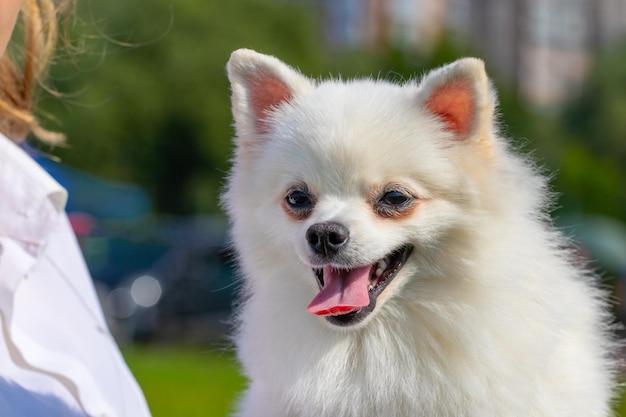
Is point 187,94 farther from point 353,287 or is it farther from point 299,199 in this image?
point 353,287

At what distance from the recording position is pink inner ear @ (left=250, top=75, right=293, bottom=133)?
3359mm

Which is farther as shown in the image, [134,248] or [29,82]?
[134,248]

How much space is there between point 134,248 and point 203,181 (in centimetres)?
1396

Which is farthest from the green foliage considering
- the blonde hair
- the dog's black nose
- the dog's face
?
A: the dog's black nose

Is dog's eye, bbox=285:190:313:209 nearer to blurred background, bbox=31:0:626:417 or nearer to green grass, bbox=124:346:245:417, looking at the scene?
blurred background, bbox=31:0:626:417

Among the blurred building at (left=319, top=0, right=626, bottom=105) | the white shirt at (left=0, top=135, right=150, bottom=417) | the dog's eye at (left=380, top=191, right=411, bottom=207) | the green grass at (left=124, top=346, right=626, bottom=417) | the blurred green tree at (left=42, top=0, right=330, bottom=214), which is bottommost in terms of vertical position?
the blurred building at (left=319, top=0, right=626, bottom=105)

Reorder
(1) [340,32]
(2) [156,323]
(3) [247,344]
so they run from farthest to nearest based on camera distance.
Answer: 1. (1) [340,32]
2. (2) [156,323]
3. (3) [247,344]

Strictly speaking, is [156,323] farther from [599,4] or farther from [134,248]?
[599,4]

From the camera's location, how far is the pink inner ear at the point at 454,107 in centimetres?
316

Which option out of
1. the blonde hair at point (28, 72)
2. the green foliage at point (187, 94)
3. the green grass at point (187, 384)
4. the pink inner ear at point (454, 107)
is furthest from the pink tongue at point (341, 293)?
Result: the green foliage at point (187, 94)

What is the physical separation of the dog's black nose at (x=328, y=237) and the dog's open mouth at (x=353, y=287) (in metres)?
0.09

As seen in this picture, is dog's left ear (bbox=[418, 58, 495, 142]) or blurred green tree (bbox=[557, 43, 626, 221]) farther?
blurred green tree (bbox=[557, 43, 626, 221])

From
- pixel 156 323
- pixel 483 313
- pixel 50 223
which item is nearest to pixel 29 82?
pixel 50 223

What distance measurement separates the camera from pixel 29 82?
146 inches
